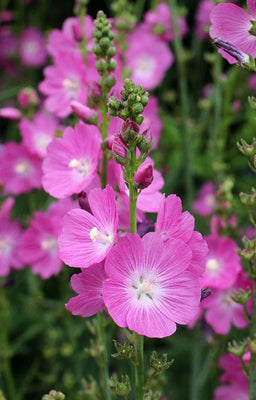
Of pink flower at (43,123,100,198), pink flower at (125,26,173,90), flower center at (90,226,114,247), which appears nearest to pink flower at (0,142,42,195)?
pink flower at (43,123,100,198)

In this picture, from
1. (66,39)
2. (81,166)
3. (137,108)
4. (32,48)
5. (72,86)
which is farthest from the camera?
(32,48)

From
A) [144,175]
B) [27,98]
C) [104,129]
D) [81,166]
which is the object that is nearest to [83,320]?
[27,98]

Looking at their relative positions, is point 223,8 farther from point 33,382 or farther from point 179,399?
point 33,382

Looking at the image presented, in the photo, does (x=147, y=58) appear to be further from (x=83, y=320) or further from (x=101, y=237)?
(x=101, y=237)

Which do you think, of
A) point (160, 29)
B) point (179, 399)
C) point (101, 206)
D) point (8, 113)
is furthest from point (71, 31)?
point (179, 399)

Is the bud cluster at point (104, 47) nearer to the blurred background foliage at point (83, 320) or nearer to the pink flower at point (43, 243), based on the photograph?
the pink flower at point (43, 243)

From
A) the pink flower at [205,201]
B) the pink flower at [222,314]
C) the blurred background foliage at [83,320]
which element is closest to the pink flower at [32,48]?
the blurred background foliage at [83,320]

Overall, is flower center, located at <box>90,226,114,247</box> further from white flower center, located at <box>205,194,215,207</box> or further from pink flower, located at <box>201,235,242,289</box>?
white flower center, located at <box>205,194,215,207</box>
